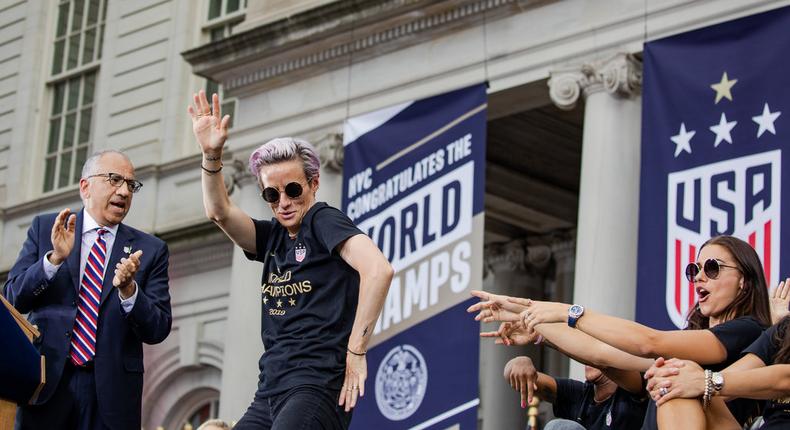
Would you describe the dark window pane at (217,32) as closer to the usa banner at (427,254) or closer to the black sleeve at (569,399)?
the usa banner at (427,254)

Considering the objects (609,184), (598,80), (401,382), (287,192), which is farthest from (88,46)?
(287,192)

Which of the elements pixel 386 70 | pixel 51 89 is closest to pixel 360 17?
pixel 386 70

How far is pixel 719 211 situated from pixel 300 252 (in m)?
7.42

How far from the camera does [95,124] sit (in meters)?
25.1

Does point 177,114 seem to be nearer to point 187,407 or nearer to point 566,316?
point 187,407

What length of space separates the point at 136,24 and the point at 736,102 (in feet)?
45.4

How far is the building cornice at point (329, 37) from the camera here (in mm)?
16656

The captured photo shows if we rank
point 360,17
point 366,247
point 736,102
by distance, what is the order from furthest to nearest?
point 360,17 < point 736,102 < point 366,247

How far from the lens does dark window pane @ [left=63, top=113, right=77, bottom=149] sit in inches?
1004

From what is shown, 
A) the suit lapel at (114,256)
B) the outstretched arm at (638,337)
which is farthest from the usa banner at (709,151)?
the suit lapel at (114,256)

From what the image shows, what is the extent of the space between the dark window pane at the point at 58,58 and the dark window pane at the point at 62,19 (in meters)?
0.17

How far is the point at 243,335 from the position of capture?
17922 millimetres

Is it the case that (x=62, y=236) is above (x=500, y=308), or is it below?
above

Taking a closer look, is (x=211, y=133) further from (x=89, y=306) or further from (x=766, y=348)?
(x=766, y=348)
